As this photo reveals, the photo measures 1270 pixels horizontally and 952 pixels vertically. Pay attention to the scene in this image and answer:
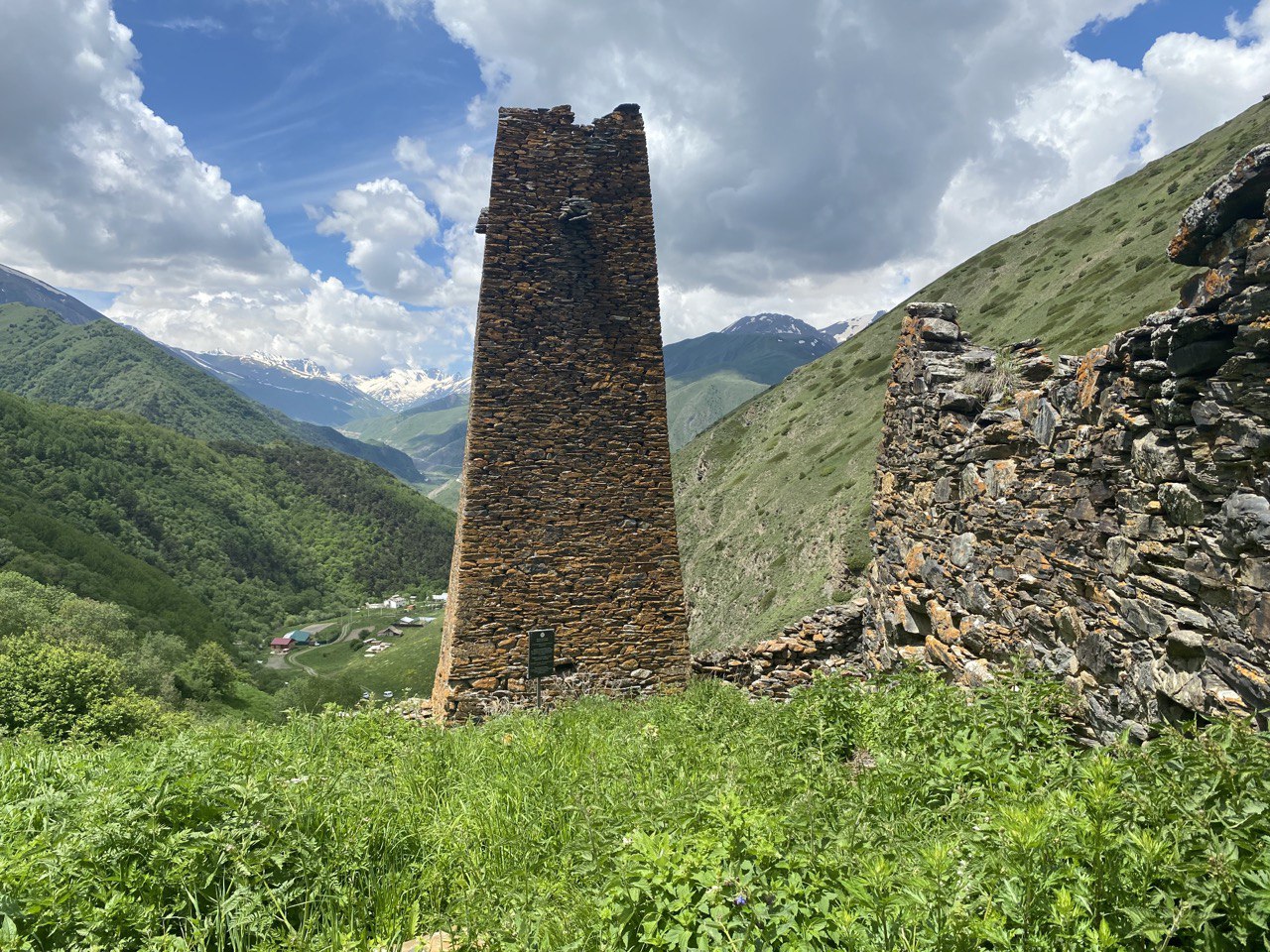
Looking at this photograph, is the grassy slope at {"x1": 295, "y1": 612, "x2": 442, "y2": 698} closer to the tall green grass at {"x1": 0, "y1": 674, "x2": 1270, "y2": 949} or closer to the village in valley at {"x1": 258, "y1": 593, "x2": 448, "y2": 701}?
the village in valley at {"x1": 258, "y1": 593, "x2": 448, "y2": 701}

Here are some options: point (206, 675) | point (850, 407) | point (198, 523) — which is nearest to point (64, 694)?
point (206, 675)

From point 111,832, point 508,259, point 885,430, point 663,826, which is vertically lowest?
point 663,826

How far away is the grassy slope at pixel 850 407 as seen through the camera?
137 feet

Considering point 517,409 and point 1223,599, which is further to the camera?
point 517,409

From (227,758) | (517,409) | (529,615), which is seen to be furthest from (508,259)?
(227,758)

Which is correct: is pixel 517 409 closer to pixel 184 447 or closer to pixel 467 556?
pixel 467 556

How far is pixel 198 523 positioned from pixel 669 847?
537 ft

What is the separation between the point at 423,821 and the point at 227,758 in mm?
1221

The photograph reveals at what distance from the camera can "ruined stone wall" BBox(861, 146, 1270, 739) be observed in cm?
382

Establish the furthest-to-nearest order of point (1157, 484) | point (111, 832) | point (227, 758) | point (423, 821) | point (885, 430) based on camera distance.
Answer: point (885, 430)
point (1157, 484)
point (423, 821)
point (227, 758)
point (111, 832)

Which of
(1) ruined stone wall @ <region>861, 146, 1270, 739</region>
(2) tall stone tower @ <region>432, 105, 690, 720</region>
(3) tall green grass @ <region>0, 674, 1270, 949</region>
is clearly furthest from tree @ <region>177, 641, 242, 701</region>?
(1) ruined stone wall @ <region>861, 146, 1270, 739</region>

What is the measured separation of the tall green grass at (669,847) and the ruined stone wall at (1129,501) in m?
0.81

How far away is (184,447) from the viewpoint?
152625mm

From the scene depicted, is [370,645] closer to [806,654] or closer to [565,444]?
[565,444]
